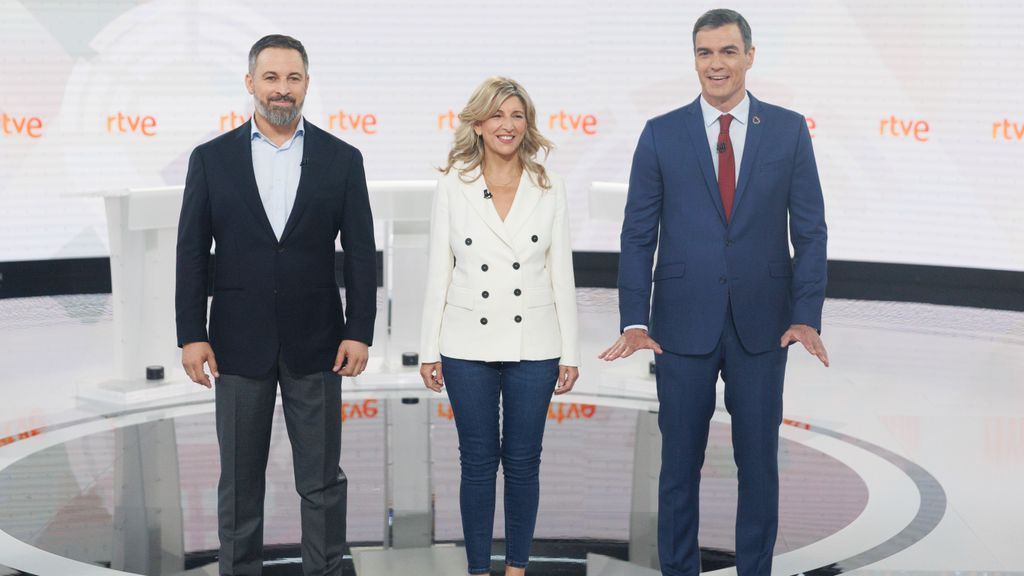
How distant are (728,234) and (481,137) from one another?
0.66 m

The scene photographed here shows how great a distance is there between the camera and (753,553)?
10.4 feet

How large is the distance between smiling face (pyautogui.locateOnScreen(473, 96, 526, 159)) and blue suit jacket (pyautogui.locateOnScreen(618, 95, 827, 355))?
1.00 ft

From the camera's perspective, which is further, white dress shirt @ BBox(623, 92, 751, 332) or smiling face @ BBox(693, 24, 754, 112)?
white dress shirt @ BBox(623, 92, 751, 332)

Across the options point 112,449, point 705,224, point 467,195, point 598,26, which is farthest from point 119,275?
point 598,26

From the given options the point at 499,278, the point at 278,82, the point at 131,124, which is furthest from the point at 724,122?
the point at 131,124

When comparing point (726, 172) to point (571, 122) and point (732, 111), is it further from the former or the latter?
point (571, 122)

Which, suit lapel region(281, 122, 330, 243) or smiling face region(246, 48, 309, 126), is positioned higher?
smiling face region(246, 48, 309, 126)

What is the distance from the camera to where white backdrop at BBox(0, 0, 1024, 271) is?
8.44 meters

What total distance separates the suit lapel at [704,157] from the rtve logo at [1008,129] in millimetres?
6017

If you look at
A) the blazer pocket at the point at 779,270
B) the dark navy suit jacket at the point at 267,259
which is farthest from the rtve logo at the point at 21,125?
the blazer pocket at the point at 779,270

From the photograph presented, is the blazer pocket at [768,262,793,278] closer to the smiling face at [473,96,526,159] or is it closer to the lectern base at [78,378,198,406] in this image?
the smiling face at [473,96,526,159]

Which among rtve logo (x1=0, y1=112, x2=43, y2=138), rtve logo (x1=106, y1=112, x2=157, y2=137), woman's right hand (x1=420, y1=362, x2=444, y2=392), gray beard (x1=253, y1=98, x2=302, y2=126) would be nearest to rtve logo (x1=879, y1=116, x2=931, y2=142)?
rtve logo (x1=106, y1=112, x2=157, y2=137)

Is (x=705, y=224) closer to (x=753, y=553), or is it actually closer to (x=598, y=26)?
(x=753, y=553)

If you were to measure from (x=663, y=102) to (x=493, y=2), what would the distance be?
1.35 m
